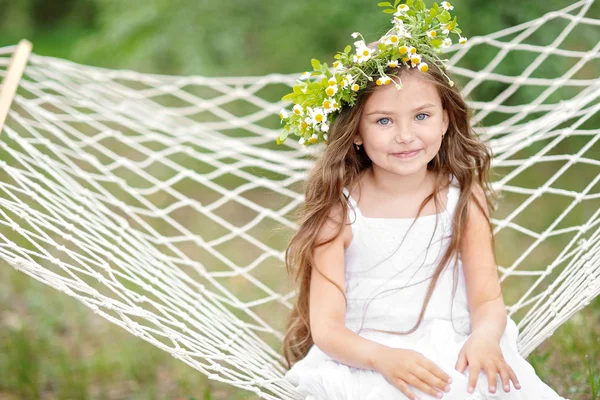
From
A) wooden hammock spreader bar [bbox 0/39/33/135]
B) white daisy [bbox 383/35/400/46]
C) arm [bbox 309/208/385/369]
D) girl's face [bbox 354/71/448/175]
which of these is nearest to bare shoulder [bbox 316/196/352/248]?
arm [bbox 309/208/385/369]

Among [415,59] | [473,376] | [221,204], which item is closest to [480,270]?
[473,376]

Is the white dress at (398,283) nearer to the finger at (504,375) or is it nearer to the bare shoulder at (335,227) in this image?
the bare shoulder at (335,227)

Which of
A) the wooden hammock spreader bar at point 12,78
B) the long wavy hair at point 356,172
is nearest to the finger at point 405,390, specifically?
the long wavy hair at point 356,172

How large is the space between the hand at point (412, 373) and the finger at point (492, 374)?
8 centimetres

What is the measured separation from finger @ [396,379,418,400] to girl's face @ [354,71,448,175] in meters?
0.42

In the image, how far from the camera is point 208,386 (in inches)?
85.1

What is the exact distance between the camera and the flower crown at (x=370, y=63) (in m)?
1.51

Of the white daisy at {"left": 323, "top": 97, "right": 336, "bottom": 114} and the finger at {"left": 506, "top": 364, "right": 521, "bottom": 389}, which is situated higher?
the white daisy at {"left": 323, "top": 97, "right": 336, "bottom": 114}

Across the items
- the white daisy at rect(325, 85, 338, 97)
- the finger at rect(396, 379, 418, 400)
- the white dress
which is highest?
the white daisy at rect(325, 85, 338, 97)

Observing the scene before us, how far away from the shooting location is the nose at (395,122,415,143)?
4.91ft

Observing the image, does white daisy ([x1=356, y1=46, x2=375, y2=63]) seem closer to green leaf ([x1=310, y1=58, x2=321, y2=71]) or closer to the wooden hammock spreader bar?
green leaf ([x1=310, y1=58, x2=321, y2=71])

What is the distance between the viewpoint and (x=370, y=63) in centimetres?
152

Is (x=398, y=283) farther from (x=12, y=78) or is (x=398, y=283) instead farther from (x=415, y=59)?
(x=12, y=78)

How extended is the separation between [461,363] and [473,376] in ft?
0.15
